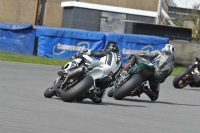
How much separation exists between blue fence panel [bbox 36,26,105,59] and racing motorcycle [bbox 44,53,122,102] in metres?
13.8

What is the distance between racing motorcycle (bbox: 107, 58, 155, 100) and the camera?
11797 millimetres

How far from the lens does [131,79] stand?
1185 centimetres

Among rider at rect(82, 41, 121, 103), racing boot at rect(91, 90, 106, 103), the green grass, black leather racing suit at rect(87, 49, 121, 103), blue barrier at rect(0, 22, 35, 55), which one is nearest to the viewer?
rider at rect(82, 41, 121, 103)

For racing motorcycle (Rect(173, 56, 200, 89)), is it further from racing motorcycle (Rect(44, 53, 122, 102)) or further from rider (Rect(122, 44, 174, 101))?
racing motorcycle (Rect(44, 53, 122, 102))

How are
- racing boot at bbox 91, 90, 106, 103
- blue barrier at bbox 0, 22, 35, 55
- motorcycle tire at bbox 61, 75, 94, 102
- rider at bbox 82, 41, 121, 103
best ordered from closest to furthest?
motorcycle tire at bbox 61, 75, 94, 102 → rider at bbox 82, 41, 121, 103 → racing boot at bbox 91, 90, 106, 103 → blue barrier at bbox 0, 22, 35, 55

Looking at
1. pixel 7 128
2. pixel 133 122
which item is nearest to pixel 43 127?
pixel 7 128

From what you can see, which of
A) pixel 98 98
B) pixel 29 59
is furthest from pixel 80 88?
pixel 29 59

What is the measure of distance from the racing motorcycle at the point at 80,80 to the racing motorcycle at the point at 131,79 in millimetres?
717

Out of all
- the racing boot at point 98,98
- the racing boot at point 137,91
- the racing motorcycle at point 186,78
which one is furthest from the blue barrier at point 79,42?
the racing boot at point 98,98

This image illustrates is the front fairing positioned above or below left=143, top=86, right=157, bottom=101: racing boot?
above

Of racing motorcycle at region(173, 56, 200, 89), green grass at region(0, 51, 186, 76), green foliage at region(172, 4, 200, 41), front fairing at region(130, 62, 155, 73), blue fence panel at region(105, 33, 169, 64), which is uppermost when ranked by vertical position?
green foliage at region(172, 4, 200, 41)

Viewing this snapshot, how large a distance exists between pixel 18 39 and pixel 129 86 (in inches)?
551

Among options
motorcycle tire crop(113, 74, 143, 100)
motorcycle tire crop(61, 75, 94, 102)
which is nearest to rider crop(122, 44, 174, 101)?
motorcycle tire crop(113, 74, 143, 100)

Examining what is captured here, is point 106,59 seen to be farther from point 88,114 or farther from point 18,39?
point 18,39
